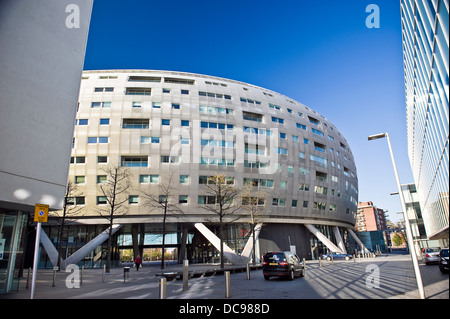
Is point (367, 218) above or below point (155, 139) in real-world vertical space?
below

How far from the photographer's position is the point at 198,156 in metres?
39.0

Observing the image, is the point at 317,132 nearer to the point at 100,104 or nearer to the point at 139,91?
the point at 139,91

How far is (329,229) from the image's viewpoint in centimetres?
5281

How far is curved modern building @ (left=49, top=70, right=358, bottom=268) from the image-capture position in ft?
124

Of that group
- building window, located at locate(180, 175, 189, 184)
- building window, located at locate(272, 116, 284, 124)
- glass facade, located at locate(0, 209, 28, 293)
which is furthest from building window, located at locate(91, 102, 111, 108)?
glass facade, located at locate(0, 209, 28, 293)

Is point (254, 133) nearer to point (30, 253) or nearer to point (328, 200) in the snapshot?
point (328, 200)

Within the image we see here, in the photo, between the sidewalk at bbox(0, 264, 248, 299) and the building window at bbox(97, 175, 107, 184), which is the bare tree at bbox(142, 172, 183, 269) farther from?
the sidewalk at bbox(0, 264, 248, 299)

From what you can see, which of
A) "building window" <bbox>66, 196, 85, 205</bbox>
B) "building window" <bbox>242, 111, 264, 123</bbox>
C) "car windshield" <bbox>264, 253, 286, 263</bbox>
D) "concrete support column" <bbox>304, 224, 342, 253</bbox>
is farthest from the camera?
"concrete support column" <bbox>304, 224, 342, 253</bbox>

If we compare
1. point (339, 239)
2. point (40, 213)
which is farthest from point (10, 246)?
point (339, 239)

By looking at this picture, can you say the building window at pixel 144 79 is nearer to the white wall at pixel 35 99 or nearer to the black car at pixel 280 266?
the white wall at pixel 35 99

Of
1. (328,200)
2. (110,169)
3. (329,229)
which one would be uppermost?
(110,169)

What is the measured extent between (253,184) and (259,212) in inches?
170
